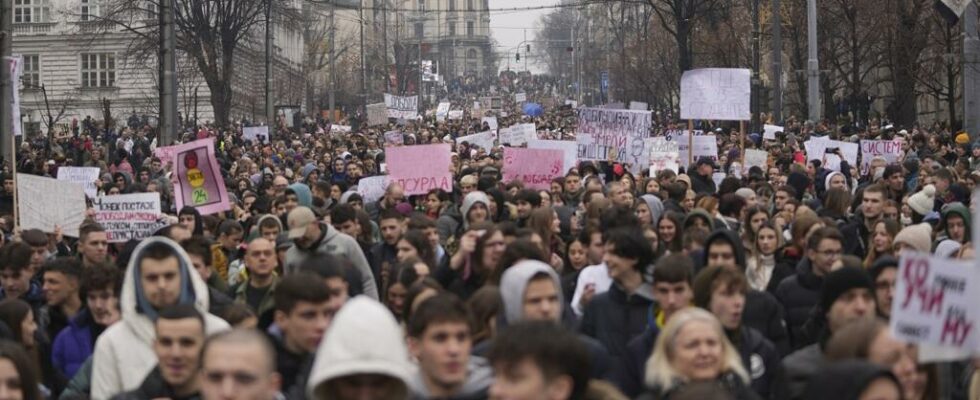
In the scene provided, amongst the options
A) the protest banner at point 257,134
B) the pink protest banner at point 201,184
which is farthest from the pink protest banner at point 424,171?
the protest banner at point 257,134

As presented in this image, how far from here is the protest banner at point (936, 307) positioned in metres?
6.07

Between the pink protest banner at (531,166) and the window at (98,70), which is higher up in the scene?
the window at (98,70)

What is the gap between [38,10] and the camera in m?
81.8

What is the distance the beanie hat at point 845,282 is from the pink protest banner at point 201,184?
918cm

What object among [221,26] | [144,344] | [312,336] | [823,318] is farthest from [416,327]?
[221,26]

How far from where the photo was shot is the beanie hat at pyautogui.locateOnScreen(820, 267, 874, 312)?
8.19 metres

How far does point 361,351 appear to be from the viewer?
18.3ft

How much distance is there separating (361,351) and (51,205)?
10.3 meters

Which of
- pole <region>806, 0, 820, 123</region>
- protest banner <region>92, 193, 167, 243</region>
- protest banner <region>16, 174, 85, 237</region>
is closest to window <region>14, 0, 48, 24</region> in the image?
pole <region>806, 0, 820, 123</region>

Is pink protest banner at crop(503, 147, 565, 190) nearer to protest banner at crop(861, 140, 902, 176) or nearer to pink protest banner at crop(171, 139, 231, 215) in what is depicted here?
pink protest banner at crop(171, 139, 231, 215)

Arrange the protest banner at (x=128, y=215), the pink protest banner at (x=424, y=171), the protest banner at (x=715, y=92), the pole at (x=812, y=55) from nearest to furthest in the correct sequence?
the protest banner at (x=128, y=215), the pink protest banner at (x=424, y=171), the protest banner at (x=715, y=92), the pole at (x=812, y=55)

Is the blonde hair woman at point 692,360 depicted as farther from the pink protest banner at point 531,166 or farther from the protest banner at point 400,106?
the protest banner at point 400,106

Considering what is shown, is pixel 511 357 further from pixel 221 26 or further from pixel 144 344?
pixel 221 26

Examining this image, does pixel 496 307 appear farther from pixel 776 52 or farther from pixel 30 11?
pixel 30 11
